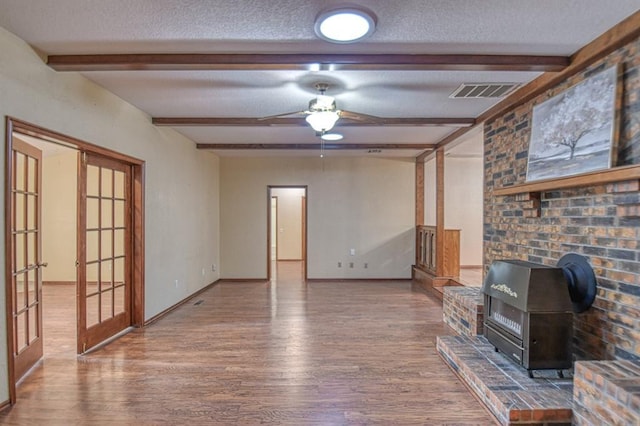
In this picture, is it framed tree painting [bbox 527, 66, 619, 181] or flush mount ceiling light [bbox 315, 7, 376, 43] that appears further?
framed tree painting [bbox 527, 66, 619, 181]

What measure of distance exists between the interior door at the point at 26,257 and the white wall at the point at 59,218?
160 inches

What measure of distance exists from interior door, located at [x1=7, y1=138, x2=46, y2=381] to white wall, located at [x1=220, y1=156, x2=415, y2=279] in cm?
417

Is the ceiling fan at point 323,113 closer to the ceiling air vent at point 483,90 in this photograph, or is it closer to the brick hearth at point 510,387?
the ceiling air vent at point 483,90

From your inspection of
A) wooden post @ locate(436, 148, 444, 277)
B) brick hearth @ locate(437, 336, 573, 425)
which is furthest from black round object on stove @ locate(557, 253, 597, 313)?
wooden post @ locate(436, 148, 444, 277)

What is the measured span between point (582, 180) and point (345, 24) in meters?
2.02

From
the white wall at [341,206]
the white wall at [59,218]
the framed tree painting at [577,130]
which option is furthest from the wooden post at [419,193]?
the white wall at [59,218]

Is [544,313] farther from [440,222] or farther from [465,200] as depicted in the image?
[465,200]

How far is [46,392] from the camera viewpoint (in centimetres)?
269

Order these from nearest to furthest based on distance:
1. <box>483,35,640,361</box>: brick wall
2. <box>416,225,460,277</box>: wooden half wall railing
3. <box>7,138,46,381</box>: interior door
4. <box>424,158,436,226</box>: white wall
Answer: <box>483,35,640,361</box>: brick wall < <box>7,138,46,381</box>: interior door < <box>416,225,460,277</box>: wooden half wall railing < <box>424,158,436,226</box>: white wall

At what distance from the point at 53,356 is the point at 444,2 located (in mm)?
4528

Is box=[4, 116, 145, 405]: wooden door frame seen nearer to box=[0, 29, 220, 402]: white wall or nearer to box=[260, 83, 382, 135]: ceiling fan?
box=[0, 29, 220, 402]: white wall

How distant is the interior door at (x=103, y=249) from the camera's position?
337 cm

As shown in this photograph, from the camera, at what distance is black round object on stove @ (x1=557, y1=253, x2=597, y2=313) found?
100 inches

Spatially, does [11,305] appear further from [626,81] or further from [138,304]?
[626,81]
